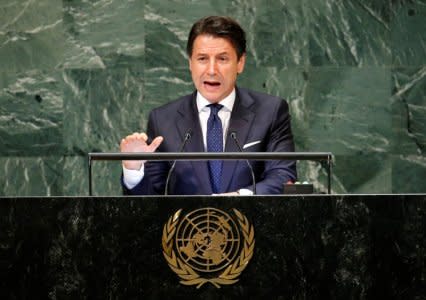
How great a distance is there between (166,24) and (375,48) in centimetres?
155

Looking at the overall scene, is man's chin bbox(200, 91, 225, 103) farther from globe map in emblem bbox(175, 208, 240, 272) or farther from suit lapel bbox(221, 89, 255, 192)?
globe map in emblem bbox(175, 208, 240, 272)

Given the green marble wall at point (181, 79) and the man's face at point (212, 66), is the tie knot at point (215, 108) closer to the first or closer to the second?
the man's face at point (212, 66)

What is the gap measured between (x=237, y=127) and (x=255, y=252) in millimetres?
1425

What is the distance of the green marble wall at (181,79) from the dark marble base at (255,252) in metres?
3.10

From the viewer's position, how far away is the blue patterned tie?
4.69 meters

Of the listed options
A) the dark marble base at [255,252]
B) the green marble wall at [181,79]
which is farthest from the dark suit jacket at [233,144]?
the green marble wall at [181,79]

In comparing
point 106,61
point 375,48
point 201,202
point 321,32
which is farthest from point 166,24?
point 201,202

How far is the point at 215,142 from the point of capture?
15.6 feet

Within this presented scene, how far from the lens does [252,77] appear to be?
6609 mm

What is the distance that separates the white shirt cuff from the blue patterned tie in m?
0.43

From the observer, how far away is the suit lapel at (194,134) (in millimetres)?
4641

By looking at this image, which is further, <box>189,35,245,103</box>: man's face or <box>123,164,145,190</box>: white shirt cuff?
<box>189,35,245,103</box>: man's face

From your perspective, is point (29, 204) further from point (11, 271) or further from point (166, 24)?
→ point (166, 24)

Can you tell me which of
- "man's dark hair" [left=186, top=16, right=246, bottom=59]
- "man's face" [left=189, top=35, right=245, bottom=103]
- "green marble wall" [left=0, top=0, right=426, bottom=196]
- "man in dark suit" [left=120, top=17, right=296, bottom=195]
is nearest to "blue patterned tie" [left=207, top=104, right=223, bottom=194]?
"man in dark suit" [left=120, top=17, right=296, bottom=195]
